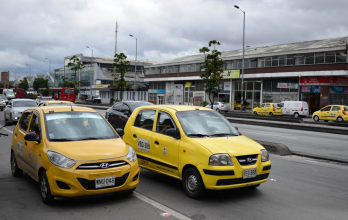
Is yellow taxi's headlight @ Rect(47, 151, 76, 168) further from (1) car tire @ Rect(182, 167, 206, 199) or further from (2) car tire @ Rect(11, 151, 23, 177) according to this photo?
(2) car tire @ Rect(11, 151, 23, 177)

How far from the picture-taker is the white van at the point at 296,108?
35969 mm

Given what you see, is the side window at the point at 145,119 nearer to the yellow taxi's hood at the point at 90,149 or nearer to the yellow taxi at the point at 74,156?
the yellow taxi at the point at 74,156

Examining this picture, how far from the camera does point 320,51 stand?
135ft

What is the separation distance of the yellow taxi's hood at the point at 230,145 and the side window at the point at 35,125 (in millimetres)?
2865

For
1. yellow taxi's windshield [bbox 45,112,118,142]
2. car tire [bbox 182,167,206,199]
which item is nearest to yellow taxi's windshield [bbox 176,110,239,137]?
car tire [bbox 182,167,206,199]

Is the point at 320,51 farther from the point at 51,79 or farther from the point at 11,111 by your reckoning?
the point at 51,79

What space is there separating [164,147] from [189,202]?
1299 mm

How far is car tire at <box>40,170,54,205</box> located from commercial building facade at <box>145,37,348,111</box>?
1563 inches

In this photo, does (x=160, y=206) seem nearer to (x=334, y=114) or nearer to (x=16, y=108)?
(x=16, y=108)

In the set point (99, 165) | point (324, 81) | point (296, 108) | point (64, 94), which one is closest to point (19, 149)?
point (99, 165)

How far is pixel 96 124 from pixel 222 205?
281 centimetres

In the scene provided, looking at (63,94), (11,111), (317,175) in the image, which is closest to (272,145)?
(317,175)

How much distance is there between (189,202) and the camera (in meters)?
5.75

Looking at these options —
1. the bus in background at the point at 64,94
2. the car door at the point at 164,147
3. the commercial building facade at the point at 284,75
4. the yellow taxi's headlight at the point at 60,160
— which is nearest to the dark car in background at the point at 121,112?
the car door at the point at 164,147
